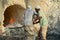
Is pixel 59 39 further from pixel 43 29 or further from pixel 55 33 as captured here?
pixel 43 29

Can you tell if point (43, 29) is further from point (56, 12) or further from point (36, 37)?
point (56, 12)

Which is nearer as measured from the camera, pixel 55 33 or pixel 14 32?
pixel 14 32

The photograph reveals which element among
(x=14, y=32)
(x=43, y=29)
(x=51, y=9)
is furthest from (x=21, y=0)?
(x=43, y=29)

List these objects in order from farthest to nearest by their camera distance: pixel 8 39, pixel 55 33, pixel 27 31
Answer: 1. pixel 55 33
2. pixel 8 39
3. pixel 27 31

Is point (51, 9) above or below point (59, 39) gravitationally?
above

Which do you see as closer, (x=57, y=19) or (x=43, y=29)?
(x=43, y=29)

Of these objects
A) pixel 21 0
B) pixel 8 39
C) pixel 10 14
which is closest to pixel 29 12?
pixel 8 39

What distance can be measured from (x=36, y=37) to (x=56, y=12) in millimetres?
3751

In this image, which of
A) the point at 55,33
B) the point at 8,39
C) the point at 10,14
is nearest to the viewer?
the point at 8,39

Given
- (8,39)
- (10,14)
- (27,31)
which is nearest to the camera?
(27,31)

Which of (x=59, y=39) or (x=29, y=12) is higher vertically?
(x=29, y=12)

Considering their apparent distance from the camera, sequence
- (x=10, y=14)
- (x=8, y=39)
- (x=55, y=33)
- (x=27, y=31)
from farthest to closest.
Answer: (x=10, y=14) < (x=55, y=33) < (x=8, y=39) < (x=27, y=31)

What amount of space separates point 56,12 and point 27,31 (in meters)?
4.03

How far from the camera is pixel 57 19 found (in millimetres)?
12922
